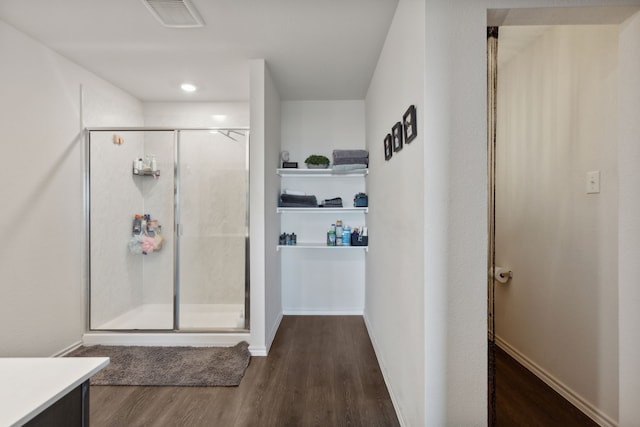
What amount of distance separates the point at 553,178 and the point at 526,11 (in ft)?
3.81

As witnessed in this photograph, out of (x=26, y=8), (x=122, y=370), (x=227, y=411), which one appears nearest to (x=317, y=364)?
(x=227, y=411)

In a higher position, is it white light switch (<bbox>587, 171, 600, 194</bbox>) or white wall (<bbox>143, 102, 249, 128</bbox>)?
white wall (<bbox>143, 102, 249, 128</bbox>)

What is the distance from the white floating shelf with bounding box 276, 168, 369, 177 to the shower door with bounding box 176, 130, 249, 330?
50 centimetres

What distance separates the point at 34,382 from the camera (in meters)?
0.81

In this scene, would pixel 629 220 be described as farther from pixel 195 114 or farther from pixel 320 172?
pixel 195 114

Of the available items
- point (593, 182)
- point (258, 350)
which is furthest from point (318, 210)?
point (593, 182)

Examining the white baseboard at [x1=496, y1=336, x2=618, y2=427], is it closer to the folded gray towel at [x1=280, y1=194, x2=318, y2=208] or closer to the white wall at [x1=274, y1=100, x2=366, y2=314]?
the white wall at [x1=274, y1=100, x2=366, y2=314]

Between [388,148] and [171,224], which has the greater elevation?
[388,148]

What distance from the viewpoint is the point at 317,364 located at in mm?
2377

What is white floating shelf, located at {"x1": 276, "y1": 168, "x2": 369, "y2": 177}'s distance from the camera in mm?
3107

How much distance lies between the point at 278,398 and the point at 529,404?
1.57 metres

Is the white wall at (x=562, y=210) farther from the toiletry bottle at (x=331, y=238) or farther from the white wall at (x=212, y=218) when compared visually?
the white wall at (x=212, y=218)

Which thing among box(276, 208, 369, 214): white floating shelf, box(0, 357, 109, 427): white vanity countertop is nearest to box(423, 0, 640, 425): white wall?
box(0, 357, 109, 427): white vanity countertop

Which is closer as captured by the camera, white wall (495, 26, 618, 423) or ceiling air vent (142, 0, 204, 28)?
white wall (495, 26, 618, 423)
